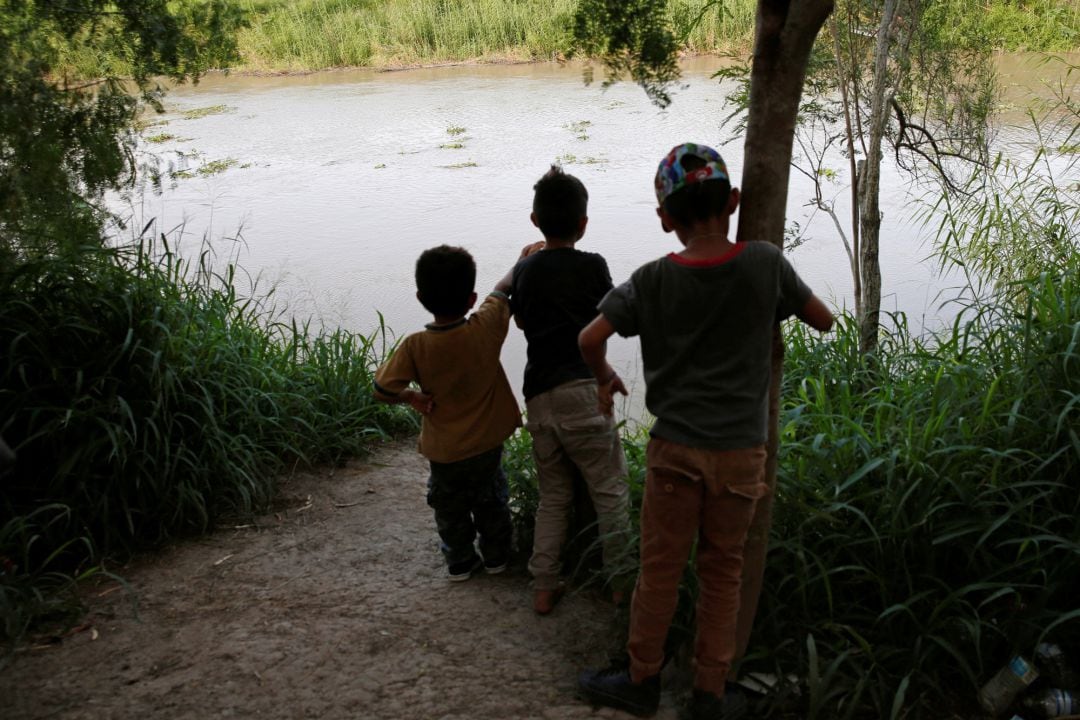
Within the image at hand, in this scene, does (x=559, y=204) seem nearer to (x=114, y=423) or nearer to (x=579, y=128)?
(x=114, y=423)

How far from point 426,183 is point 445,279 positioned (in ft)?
20.5

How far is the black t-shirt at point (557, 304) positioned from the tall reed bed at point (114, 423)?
134 centimetres

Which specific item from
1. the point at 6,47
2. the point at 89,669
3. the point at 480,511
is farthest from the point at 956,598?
the point at 6,47

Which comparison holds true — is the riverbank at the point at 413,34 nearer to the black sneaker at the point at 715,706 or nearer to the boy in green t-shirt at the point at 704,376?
the boy in green t-shirt at the point at 704,376

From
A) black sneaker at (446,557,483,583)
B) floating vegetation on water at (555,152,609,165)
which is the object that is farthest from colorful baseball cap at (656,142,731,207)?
floating vegetation on water at (555,152,609,165)

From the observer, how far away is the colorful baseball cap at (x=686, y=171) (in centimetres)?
190

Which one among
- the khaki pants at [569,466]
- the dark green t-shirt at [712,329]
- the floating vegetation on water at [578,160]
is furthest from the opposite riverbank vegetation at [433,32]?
the dark green t-shirt at [712,329]

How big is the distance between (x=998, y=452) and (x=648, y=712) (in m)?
1.03

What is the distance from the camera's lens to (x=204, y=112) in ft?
37.8

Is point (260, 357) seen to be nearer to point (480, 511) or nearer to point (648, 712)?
point (480, 511)

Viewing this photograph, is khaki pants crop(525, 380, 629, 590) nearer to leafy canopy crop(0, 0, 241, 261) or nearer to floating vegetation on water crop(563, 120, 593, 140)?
leafy canopy crop(0, 0, 241, 261)

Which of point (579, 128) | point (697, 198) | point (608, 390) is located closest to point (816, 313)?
point (697, 198)

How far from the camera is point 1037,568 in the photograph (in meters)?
2.23

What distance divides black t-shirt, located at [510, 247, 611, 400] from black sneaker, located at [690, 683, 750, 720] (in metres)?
0.83
